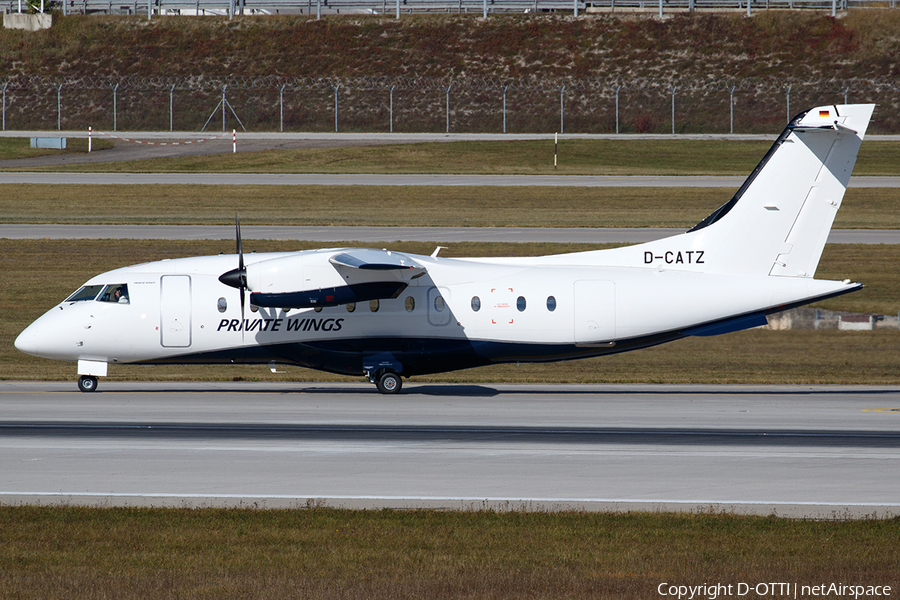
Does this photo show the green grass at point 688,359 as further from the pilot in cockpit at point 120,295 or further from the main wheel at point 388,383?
the pilot in cockpit at point 120,295

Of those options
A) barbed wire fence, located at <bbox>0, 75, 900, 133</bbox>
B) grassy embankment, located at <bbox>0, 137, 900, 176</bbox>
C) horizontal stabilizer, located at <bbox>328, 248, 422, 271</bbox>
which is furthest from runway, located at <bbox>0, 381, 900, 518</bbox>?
barbed wire fence, located at <bbox>0, 75, 900, 133</bbox>

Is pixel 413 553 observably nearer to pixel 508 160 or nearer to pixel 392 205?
pixel 392 205

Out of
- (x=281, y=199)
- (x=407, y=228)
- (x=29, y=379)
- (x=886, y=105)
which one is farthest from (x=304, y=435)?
(x=886, y=105)

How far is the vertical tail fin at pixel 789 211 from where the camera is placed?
2281 cm

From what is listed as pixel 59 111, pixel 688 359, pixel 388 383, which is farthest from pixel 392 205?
pixel 59 111

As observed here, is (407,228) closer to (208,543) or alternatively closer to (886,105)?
(208,543)

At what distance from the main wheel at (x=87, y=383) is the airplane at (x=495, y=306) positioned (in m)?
0.29

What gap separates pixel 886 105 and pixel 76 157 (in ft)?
197

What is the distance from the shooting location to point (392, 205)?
4962 cm

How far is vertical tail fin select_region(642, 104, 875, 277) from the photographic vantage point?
74.8 ft

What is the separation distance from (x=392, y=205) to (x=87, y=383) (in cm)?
2765

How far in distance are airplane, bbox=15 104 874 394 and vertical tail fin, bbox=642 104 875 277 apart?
29 millimetres

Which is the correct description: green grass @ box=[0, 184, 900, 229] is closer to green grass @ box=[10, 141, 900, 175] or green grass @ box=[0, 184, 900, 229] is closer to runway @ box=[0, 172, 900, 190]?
runway @ box=[0, 172, 900, 190]

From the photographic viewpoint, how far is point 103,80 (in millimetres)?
83500
